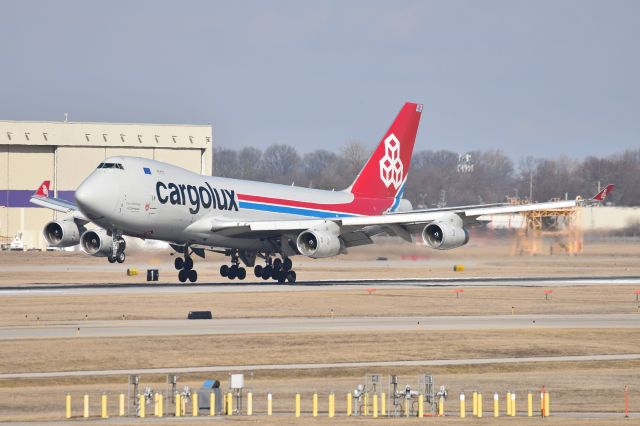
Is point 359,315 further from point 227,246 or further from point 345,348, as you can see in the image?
point 227,246

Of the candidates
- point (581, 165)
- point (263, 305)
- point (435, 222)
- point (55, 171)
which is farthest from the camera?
point (581, 165)

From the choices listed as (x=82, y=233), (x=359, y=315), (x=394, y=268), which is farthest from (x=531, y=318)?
(x=394, y=268)

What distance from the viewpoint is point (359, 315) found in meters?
52.4

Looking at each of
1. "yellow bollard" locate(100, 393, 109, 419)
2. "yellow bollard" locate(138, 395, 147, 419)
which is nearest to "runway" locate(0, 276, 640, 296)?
"yellow bollard" locate(100, 393, 109, 419)

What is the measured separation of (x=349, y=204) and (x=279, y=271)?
9.18m

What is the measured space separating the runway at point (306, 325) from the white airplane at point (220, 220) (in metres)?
15.3

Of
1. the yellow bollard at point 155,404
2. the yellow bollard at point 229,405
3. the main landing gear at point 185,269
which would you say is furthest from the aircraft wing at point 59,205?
the yellow bollard at point 229,405

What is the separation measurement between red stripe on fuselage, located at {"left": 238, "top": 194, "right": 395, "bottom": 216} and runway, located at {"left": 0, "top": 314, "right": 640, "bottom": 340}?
22271mm

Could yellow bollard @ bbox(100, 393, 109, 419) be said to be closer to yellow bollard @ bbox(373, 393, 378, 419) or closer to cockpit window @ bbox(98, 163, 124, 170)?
yellow bollard @ bbox(373, 393, 378, 419)

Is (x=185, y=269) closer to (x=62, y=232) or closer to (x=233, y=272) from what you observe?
(x=233, y=272)

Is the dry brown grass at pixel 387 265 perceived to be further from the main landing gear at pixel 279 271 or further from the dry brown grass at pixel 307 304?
the dry brown grass at pixel 307 304

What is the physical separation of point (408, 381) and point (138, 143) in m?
105

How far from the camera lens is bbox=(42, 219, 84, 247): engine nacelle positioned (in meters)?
68.2

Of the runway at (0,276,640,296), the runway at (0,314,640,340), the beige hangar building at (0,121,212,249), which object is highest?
the beige hangar building at (0,121,212,249)
